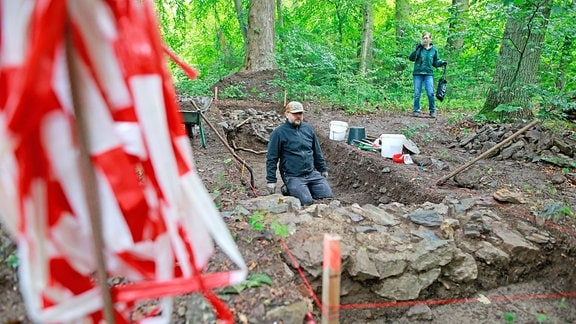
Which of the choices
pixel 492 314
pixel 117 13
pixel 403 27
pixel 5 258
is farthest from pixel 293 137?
pixel 403 27

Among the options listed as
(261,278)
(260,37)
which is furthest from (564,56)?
(260,37)

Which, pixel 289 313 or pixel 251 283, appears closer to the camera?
pixel 289 313

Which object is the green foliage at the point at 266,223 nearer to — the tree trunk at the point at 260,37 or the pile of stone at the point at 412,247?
the pile of stone at the point at 412,247

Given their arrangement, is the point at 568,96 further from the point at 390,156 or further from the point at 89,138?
the point at 89,138

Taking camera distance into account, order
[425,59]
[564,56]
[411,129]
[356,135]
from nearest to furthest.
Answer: [564,56]
[356,135]
[411,129]
[425,59]

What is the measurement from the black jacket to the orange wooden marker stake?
3.24 metres

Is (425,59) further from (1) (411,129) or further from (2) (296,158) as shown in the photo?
(2) (296,158)

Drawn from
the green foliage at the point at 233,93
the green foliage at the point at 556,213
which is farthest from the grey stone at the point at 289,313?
the green foliage at the point at 233,93

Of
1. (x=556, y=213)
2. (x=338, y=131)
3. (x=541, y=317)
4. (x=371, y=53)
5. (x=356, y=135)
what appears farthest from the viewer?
(x=371, y=53)

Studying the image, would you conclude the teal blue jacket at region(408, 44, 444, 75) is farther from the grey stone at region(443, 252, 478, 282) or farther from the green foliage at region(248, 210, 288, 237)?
the green foliage at region(248, 210, 288, 237)

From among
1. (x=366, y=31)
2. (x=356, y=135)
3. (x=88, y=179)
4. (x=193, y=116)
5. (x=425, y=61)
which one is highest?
(x=366, y=31)

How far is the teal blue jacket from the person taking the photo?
8.75 metres

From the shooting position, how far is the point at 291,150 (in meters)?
4.99

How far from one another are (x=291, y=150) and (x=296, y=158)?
0.14m
